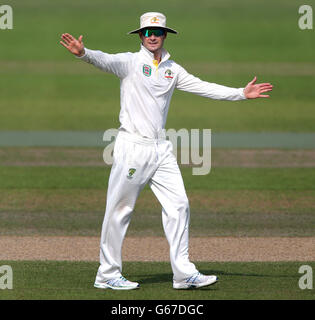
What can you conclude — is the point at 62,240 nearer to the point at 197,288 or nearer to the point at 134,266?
the point at 134,266

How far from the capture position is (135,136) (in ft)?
31.9

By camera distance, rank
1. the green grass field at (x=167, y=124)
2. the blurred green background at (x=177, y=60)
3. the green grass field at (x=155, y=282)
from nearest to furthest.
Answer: the green grass field at (x=155, y=282) < the green grass field at (x=167, y=124) < the blurred green background at (x=177, y=60)

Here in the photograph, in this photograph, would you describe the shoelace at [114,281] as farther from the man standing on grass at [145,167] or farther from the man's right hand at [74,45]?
the man's right hand at [74,45]

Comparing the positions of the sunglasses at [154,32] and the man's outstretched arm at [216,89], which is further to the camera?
the man's outstretched arm at [216,89]

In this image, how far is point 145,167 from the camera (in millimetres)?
9711

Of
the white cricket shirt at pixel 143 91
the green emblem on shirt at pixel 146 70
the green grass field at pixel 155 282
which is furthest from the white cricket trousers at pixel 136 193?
the green emblem on shirt at pixel 146 70

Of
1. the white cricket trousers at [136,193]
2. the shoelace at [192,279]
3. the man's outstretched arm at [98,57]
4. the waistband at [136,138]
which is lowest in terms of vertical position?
the shoelace at [192,279]

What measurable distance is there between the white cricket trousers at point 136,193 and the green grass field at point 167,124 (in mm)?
308

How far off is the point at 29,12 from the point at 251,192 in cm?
4019

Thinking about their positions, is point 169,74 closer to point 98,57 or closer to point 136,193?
point 98,57

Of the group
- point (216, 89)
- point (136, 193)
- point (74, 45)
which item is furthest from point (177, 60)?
point (74, 45)

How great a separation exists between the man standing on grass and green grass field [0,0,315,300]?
0.27 m

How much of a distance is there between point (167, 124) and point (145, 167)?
17.8 metres

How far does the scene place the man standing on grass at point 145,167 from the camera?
31.7ft
